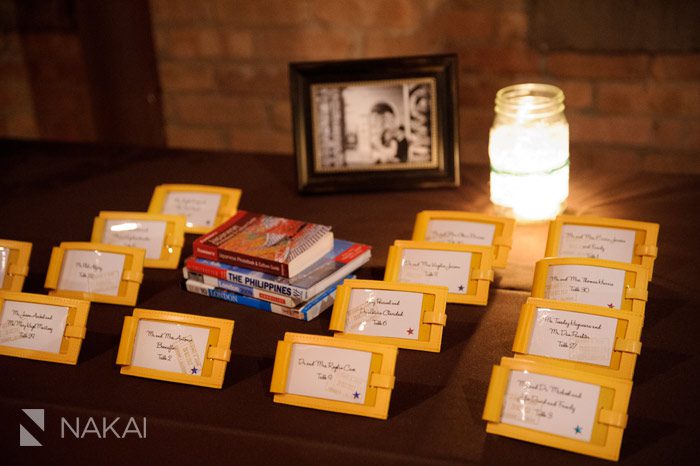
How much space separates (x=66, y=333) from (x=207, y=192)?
503 millimetres

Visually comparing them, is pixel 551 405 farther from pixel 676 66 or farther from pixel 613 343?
pixel 676 66

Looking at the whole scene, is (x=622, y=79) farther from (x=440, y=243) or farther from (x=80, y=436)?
(x=80, y=436)

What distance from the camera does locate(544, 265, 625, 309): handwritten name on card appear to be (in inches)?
51.2

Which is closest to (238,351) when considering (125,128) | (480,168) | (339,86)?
(339,86)

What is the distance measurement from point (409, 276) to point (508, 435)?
39 cm

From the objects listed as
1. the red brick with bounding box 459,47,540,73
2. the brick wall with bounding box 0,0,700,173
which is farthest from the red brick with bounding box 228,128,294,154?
the red brick with bounding box 459,47,540,73

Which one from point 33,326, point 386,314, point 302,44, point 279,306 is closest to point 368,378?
point 386,314

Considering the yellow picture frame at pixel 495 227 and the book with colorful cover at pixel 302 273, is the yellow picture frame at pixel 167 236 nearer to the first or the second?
the book with colorful cover at pixel 302 273

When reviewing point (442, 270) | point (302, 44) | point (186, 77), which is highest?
point (302, 44)

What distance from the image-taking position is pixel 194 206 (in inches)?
68.1

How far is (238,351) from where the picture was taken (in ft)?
4.36

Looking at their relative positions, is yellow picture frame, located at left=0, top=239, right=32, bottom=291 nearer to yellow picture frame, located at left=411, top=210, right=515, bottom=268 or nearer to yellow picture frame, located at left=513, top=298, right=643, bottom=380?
yellow picture frame, located at left=411, top=210, right=515, bottom=268

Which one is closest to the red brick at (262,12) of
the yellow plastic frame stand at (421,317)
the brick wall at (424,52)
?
the brick wall at (424,52)

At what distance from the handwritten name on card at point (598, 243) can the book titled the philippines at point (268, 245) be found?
0.40 meters
